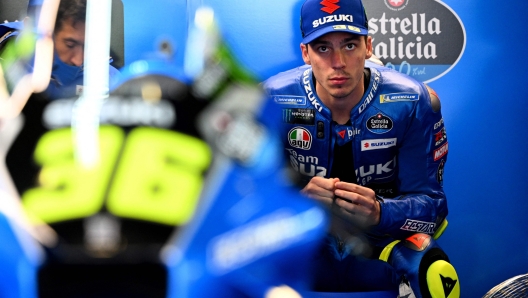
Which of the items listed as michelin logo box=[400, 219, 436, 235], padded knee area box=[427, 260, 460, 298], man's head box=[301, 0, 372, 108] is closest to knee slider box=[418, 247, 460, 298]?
padded knee area box=[427, 260, 460, 298]

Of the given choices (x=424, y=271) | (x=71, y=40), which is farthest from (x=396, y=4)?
(x=71, y=40)

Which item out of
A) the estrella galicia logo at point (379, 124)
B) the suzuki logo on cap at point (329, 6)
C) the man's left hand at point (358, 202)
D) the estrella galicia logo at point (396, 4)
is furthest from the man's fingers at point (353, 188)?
the estrella galicia logo at point (396, 4)

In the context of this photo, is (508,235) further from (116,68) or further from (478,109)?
(116,68)

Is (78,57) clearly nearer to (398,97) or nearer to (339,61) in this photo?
(339,61)

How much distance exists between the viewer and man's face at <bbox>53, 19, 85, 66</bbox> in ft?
2.18

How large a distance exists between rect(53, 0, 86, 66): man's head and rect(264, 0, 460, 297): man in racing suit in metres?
0.97

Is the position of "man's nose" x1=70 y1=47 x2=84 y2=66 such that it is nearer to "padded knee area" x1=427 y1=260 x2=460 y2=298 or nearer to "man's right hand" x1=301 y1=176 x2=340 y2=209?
"man's right hand" x1=301 y1=176 x2=340 y2=209

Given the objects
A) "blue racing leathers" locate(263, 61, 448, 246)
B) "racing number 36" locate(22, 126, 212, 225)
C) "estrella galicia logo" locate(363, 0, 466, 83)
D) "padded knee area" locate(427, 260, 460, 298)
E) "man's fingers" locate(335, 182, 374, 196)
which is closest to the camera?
"racing number 36" locate(22, 126, 212, 225)

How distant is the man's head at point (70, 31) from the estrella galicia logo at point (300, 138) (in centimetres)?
113

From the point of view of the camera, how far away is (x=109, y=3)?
64 cm

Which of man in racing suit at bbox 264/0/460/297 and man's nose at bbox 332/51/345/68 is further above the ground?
man's nose at bbox 332/51/345/68

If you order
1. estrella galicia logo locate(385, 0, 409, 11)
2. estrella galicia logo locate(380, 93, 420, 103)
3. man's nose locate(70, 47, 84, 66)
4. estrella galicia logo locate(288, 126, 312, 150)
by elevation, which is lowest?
estrella galicia logo locate(288, 126, 312, 150)

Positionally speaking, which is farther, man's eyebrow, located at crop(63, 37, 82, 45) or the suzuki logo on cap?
the suzuki logo on cap

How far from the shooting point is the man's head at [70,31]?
663 mm
